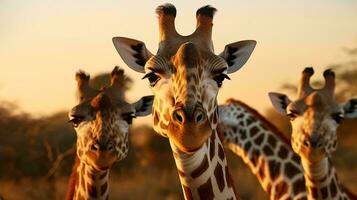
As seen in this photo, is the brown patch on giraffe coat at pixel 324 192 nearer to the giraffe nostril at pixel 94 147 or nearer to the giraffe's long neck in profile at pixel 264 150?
the giraffe's long neck in profile at pixel 264 150

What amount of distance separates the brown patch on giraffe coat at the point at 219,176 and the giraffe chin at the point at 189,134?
1.91 ft

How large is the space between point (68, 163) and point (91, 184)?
12782 millimetres

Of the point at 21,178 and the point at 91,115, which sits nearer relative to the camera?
the point at 91,115

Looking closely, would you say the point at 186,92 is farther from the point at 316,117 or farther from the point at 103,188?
the point at 316,117

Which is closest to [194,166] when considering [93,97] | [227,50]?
[227,50]

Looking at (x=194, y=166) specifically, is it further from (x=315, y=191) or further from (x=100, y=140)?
(x=315, y=191)

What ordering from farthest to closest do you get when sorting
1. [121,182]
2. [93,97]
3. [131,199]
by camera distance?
[121,182] → [131,199] → [93,97]

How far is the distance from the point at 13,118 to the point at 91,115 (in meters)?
14.0

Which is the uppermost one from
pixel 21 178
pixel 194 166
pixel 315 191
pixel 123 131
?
pixel 194 166

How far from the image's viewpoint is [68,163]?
20094 millimetres

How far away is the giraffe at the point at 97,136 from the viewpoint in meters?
7.19

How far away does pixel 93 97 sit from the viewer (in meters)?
7.70

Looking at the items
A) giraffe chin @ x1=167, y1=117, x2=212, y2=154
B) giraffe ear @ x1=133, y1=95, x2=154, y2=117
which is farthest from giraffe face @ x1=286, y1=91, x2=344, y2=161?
giraffe chin @ x1=167, y1=117, x2=212, y2=154

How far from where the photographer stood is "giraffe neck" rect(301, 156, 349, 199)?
8148 mm
